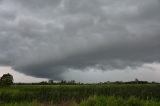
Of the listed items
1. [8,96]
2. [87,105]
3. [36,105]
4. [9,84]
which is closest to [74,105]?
[87,105]

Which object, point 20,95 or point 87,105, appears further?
point 20,95

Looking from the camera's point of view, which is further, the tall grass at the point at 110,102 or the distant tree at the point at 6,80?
the distant tree at the point at 6,80

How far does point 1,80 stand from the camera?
73.5 metres

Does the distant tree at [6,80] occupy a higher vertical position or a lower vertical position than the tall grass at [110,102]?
higher

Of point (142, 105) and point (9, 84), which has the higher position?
point (9, 84)

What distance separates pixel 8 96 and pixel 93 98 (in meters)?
22.0

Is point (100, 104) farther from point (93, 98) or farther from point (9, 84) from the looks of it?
point (9, 84)

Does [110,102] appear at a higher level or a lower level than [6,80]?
lower

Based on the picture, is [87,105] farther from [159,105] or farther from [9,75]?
[9,75]

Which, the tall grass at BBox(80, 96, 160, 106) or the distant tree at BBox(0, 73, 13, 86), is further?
the distant tree at BBox(0, 73, 13, 86)

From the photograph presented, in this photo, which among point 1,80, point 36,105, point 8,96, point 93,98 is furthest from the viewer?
point 1,80

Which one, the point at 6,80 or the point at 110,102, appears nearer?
the point at 110,102

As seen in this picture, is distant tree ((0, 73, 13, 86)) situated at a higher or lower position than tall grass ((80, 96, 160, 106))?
higher

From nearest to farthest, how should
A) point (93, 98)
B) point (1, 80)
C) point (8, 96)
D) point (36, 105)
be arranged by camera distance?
1. point (36, 105)
2. point (93, 98)
3. point (8, 96)
4. point (1, 80)
